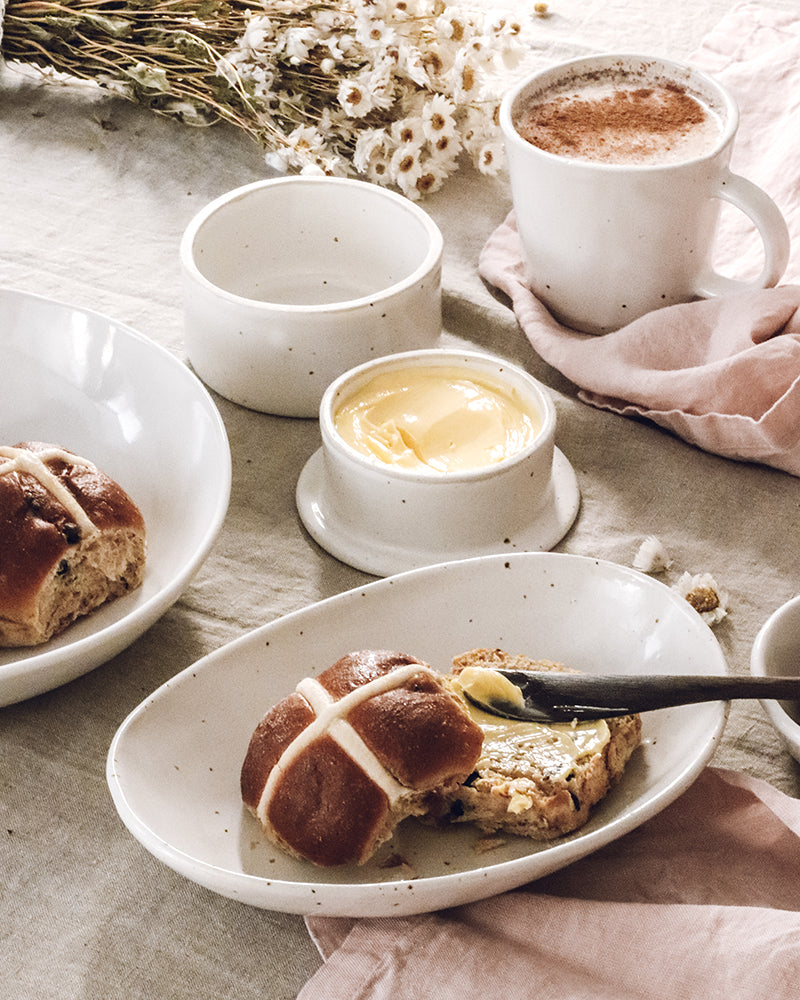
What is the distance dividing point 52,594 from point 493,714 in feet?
1.02

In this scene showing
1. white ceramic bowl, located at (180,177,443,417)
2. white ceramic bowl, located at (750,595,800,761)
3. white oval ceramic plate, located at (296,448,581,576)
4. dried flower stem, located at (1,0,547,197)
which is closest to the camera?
white ceramic bowl, located at (750,595,800,761)

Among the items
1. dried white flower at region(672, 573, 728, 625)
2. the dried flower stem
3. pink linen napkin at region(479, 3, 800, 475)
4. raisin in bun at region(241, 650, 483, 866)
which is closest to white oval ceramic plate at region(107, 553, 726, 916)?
raisin in bun at region(241, 650, 483, 866)

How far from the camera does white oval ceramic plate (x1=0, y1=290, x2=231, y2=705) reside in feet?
2.71

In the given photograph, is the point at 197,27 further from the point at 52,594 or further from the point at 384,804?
the point at 384,804

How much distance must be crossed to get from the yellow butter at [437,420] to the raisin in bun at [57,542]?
21cm

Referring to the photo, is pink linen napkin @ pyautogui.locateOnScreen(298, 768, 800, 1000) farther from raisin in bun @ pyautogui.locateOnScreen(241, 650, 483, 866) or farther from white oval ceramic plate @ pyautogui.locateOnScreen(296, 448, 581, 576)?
white oval ceramic plate @ pyautogui.locateOnScreen(296, 448, 581, 576)

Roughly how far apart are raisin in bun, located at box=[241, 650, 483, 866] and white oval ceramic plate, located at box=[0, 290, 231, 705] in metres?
0.16

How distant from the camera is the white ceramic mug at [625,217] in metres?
1.06

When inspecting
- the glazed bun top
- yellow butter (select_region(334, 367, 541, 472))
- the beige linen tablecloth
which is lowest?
the beige linen tablecloth

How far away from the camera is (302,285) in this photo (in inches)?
49.0

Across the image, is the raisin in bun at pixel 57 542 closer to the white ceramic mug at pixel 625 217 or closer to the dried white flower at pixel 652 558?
the dried white flower at pixel 652 558

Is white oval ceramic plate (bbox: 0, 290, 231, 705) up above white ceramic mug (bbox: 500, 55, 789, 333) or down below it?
below

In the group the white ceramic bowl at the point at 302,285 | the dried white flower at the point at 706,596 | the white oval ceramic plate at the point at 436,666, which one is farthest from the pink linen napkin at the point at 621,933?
the white ceramic bowl at the point at 302,285

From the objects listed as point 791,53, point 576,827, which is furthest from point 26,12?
point 576,827
